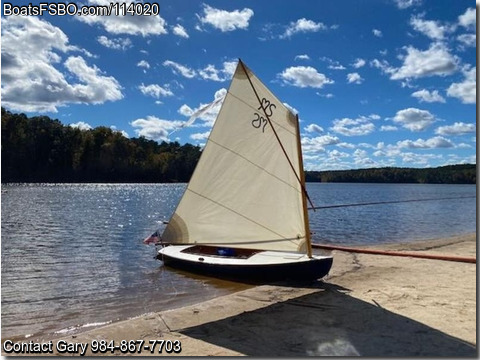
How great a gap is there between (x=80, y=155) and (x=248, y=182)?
131 m

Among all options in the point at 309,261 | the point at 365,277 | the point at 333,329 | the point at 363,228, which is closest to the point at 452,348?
the point at 333,329

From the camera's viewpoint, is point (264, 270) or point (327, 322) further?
point (264, 270)

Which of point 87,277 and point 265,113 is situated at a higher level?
point 265,113

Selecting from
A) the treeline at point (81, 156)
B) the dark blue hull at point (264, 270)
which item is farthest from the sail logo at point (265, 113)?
the treeline at point (81, 156)

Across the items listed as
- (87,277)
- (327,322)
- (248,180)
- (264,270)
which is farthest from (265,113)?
(87,277)

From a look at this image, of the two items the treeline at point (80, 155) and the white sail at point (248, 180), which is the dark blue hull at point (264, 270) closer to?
the white sail at point (248, 180)

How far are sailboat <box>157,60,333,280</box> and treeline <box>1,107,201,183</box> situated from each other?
98.2m

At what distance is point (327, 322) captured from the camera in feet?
32.9

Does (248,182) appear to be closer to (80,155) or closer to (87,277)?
(87,277)

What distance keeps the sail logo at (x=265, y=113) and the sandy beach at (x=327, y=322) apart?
5.29 metres

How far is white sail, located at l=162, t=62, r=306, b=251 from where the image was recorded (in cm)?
1215

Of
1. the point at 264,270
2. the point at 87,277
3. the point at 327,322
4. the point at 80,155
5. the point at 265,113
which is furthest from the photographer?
the point at 80,155

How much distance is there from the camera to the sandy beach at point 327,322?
841 cm

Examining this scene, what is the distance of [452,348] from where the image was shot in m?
8.10
